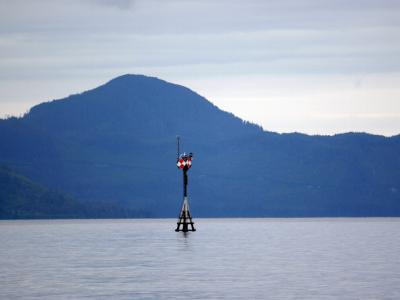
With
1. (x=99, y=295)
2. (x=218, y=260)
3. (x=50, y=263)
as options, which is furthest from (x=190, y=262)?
(x=99, y=295)

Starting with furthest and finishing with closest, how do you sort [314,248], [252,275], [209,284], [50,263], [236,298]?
[314,248] → [50,263] → [252,275] → [209,284] → [236,298]

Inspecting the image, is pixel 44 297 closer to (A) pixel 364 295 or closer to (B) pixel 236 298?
(B) pixel 236 298

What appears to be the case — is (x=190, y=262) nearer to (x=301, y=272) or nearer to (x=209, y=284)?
(x=301, y=272)

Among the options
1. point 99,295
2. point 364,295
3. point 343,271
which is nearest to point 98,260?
point 343,271

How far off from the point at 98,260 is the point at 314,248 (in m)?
36.1

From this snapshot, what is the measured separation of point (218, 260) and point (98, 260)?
39.3 feet

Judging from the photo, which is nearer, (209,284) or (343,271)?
(209,284)

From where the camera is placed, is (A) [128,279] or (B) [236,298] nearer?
(B) [236,298]

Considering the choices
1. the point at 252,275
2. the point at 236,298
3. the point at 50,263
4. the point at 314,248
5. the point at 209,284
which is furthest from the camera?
the point at 314,248

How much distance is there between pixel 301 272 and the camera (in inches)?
3228

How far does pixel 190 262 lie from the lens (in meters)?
96.3

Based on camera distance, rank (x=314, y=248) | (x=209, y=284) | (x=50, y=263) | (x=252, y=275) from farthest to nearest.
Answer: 1. (x=314, y=248)
2. (x=50, y=263)
3. (x=252, y=275)
4. (x=209, y=284)

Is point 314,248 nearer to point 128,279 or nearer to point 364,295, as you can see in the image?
point 128,279

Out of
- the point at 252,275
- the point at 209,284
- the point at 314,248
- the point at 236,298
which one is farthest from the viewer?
the point at 314,248
